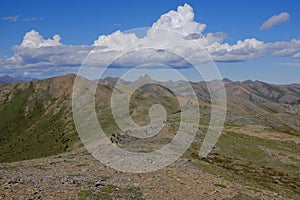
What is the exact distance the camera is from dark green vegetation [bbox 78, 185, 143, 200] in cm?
2487

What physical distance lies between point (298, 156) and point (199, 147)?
24.0 meters

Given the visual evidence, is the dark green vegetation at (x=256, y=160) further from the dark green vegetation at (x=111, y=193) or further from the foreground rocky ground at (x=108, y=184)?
the dark green vegetation at (x=111, y=193)

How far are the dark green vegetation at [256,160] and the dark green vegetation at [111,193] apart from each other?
17588 mm

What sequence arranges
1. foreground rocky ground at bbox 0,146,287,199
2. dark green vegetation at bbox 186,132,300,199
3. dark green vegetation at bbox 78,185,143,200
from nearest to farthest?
foreground rocky ground at bbox 0,146,287,199, dark green vegetation at bbox 78,185,143,200, dark green vegetation at bbox 186,132,300,199

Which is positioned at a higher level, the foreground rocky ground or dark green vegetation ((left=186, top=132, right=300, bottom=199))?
the foreground rocky ground

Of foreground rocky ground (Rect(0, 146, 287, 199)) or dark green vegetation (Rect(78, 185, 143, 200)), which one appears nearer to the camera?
foreground rocky ground (Rect(0, 146, 287, 199))

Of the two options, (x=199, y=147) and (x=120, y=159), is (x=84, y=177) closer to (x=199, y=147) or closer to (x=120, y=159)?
(x=120, y=159)

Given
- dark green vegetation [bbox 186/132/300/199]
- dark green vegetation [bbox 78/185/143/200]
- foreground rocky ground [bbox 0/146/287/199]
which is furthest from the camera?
dark green vegetation [bbox 186/132/300/199]

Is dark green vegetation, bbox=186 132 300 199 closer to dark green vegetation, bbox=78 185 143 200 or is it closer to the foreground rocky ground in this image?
the foreground rocky ground

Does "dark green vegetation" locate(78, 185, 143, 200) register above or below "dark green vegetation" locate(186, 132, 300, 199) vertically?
above

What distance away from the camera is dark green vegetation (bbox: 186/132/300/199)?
156ft

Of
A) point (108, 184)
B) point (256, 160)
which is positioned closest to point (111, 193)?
point (108, 184)

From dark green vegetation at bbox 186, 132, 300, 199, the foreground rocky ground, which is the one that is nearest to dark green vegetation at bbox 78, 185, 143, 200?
the foreground rocky ground

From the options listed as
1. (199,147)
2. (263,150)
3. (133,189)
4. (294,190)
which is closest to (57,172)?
(133,189)
